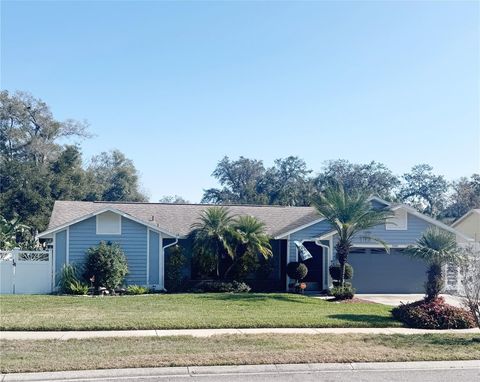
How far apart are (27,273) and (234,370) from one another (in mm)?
14644

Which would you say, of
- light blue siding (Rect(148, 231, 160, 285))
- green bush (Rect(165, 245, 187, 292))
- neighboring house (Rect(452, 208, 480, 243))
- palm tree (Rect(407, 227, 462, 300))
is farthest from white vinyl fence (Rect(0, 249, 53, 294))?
neighboring house (Rect(452, 208, 480, 243))

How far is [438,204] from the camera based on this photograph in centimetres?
7038

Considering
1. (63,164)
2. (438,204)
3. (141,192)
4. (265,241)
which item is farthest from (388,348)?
(438,204)

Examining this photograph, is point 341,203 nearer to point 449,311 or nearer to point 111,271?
point 449,311

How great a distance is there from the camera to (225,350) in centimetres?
1016

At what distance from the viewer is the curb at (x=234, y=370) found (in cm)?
834

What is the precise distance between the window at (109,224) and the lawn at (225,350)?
11.6m

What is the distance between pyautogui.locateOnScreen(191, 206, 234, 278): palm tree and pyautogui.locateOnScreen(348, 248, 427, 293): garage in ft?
18.7

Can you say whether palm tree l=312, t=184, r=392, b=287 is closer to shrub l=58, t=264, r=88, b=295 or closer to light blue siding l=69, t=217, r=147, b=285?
light blue siding l=69, t=217, r=147, b=285

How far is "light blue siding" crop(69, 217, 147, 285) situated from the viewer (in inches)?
866

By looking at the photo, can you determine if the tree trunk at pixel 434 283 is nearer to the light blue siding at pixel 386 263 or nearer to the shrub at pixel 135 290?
the light blue siding at pixel 386 263

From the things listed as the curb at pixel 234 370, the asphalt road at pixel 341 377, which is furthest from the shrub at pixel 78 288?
the asphalt road at pixel 341 377

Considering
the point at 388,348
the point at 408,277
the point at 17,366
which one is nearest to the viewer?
the point at 17,366

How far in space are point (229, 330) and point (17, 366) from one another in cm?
507
